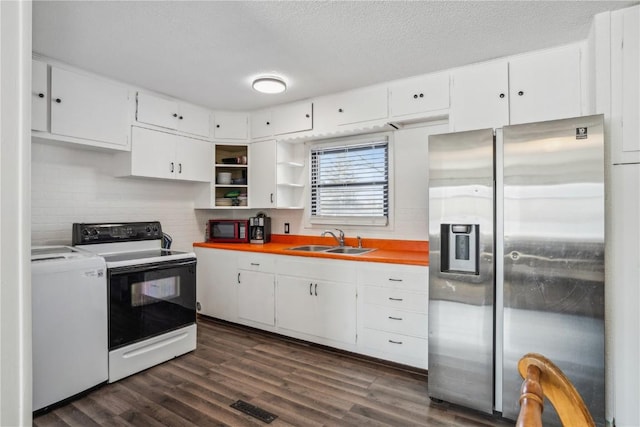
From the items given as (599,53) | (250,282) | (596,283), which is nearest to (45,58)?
(250,282)

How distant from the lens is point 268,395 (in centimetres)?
239

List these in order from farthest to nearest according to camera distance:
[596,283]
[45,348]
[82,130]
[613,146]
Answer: [82,130] < [45,348] < [613,146] < [596,283]

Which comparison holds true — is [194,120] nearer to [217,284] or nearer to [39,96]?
[39,96]

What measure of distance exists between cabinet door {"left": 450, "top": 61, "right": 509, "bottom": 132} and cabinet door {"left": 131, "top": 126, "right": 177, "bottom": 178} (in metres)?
2.75

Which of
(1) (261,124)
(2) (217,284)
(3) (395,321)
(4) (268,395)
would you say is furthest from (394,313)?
(1) (261,124)

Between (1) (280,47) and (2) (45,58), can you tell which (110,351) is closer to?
(2) (45,58)

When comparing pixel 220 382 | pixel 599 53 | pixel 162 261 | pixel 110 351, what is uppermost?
pixel 599 53

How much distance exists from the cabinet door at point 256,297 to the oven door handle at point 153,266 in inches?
24.6

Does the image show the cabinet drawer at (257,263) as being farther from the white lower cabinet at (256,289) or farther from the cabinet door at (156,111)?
the cabinet door at (156,111)

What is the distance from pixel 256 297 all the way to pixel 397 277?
61.0 inches

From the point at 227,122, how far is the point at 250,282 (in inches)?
74.2

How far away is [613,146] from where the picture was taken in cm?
206

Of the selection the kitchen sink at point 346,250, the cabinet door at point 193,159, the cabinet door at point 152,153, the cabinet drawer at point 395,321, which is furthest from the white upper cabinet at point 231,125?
the cabinet drawer at point 395,321

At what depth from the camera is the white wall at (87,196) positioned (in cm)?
288
